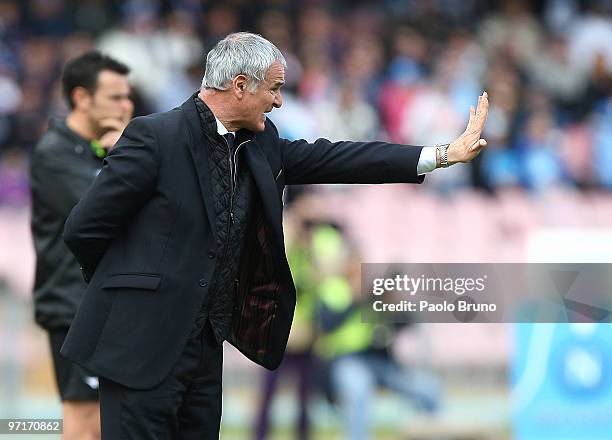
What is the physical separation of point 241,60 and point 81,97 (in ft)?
5.17

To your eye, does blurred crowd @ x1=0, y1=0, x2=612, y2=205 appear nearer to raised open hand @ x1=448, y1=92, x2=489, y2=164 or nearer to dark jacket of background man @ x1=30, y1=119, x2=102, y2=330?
dark jacket of background man @ x1=30, y1=119, x2=102, y2=330

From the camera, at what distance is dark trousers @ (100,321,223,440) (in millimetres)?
3889

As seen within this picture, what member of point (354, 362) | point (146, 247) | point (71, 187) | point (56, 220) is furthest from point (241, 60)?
point (354, 362)

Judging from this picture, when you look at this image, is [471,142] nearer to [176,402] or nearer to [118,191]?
[118,191]

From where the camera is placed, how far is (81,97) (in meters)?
5.30

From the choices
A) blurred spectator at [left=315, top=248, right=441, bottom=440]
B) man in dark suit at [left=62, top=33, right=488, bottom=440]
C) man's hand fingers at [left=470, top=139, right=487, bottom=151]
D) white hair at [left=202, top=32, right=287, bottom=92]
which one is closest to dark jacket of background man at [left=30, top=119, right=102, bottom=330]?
man in dark suit at [left=62, top=33, right=488, bottom=440]

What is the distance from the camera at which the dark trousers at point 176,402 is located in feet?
12.8

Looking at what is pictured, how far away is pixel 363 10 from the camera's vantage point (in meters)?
12.4

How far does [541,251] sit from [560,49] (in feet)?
21.0

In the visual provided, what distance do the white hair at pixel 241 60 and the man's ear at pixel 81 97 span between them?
4.68 feet

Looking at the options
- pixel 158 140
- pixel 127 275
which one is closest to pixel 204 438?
pixel 127 275

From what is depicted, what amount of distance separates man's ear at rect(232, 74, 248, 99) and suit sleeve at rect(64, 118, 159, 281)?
316 millimetres

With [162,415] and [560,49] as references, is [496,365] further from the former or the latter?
[560,49]

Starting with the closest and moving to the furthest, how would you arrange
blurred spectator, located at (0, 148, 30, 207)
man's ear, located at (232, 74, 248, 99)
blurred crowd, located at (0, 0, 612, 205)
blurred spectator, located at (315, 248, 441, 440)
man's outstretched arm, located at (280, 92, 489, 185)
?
man's ear, located at (232, 74, 248, 99) → man's outstretched arm, located at (280, 92, 489, 185) → blurred spectator, located at (315, 248, 441, 440) → blurred spectator, located at (0, 148, 30, 207) → blurred crowd, located at (0, 0, 612, 205)
